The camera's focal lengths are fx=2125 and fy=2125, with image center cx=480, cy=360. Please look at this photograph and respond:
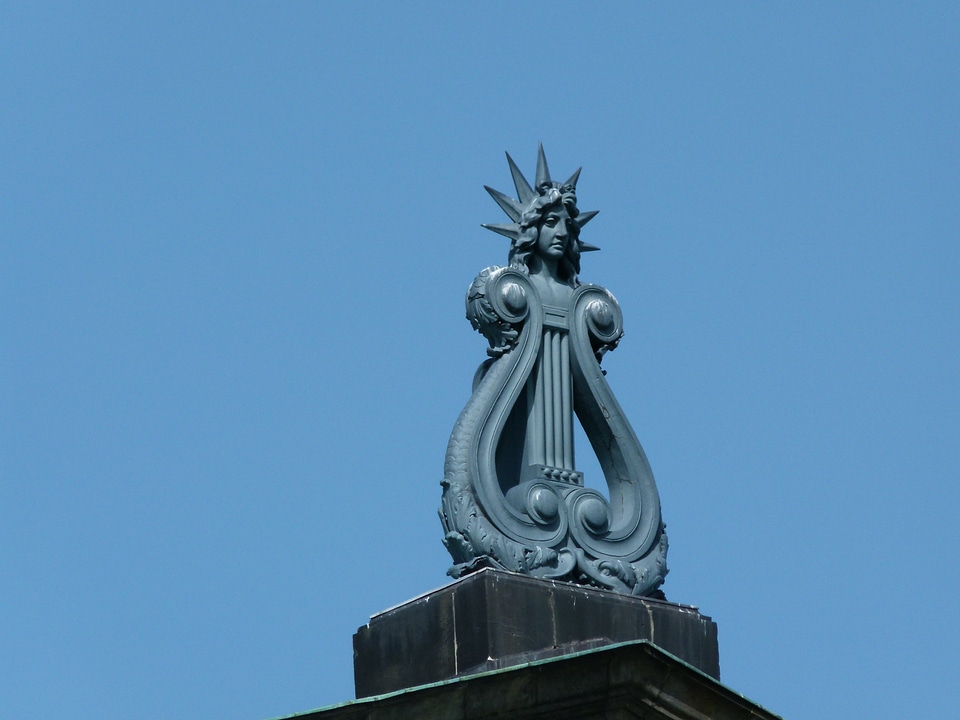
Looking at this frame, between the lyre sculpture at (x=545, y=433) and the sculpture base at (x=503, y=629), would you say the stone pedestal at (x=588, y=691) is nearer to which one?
the sculpture base at (x=503, y=629)

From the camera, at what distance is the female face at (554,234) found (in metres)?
20.1

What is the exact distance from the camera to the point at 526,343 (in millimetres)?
19672

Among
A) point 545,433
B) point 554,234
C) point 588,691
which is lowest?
point 588,691

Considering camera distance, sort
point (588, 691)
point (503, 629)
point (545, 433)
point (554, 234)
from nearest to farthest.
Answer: point (588, 691) < point (503, 629) < point (545, 433) < point (554, 234)

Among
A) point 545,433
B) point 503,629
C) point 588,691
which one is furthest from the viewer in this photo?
point 545,433

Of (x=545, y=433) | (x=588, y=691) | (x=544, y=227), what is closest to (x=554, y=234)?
(x=544, y=227)

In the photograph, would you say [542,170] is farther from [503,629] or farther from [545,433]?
[503,629]

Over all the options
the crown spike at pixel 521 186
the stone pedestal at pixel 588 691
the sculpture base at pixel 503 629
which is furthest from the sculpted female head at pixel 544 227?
the stone pedestal at pixel 588 691

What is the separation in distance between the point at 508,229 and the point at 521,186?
0.50 meters

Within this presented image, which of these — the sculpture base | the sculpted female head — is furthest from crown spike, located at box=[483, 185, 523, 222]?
the sculpture base

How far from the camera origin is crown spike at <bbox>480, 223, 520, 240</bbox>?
20203 millimetres

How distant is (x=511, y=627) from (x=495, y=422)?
2.13 metres

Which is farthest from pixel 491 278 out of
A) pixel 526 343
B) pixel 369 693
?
pixel 369 693

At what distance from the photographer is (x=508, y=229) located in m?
20.2
